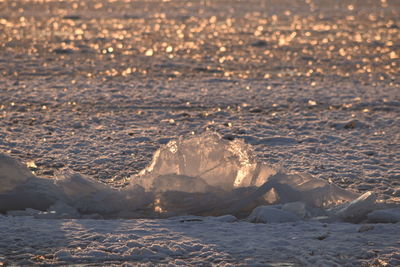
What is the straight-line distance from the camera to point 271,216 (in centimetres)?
387

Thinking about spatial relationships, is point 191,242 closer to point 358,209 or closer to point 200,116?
point 358,209

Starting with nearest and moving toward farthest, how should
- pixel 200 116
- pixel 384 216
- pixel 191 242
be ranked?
pixel 191 242
pixel 384 216
pixel 200 116

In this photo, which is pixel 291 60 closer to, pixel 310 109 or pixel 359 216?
pixel 310 109

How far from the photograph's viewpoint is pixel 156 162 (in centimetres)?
435

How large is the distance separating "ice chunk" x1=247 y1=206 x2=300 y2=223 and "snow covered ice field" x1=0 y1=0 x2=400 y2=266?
0.07 m

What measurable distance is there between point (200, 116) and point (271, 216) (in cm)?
294

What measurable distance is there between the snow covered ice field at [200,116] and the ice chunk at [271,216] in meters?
0.07

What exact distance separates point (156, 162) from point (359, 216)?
146 centimetres

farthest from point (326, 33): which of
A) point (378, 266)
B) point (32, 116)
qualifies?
point (378, 266)

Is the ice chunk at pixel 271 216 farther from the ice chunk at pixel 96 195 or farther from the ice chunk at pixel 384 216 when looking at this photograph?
the ice chunk at pixel 96 195

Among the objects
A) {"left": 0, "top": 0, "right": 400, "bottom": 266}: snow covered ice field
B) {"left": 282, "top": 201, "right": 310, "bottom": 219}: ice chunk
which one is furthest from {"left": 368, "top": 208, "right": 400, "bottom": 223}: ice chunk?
{"left": 282, "top": 201, "right": 310, "bottom": 219}: ice chunk

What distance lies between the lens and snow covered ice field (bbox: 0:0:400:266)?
3441 millimetres

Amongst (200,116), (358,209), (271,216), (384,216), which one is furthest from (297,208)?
(200,116)

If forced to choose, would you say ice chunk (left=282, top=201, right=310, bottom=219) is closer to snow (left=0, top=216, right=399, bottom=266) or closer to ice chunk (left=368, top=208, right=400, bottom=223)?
snow (left=0, top=216, right=399, bottom=266)
